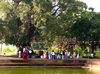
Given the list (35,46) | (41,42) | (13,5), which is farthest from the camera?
(35,46)

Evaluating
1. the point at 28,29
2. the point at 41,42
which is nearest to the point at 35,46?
the point at 41,42

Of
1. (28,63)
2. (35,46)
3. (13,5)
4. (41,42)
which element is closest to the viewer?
(28,63)

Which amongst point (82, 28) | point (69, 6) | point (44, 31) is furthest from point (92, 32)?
point (44, 31)

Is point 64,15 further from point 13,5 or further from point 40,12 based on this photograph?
point 13,5

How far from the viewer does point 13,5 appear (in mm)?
32938

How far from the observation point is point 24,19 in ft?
105

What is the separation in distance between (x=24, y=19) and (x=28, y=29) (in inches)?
56.2

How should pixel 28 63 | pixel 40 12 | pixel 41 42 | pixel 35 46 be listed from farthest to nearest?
pixel 35 46, pixel 41 42, pixel 40 12, pixel 28 63

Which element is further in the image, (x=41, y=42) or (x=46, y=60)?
(x=41, y=42)

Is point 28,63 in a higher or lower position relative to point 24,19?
lower

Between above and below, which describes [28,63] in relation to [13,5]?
below

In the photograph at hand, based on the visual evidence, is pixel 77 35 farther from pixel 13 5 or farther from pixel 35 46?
pixel 13 5

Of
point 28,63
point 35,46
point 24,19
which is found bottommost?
point 28,63

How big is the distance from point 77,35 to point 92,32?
214 centimetres
